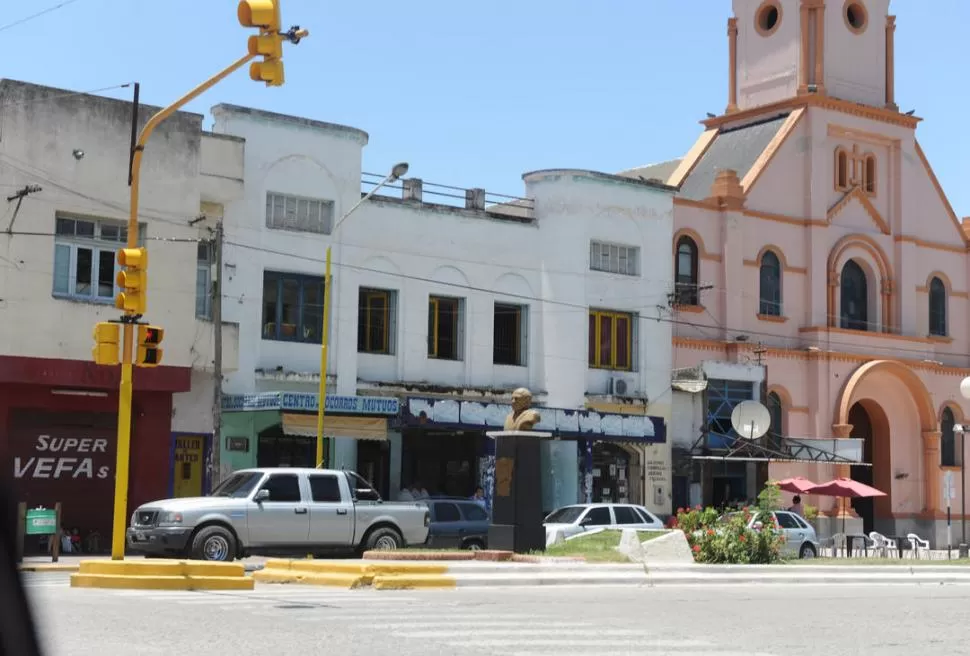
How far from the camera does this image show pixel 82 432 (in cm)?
3062

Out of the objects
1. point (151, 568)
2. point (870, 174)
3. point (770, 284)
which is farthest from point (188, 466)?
point (870, 174)

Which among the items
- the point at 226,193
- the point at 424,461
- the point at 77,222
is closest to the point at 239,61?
the point at 77,222

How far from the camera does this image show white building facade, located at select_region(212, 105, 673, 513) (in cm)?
3431

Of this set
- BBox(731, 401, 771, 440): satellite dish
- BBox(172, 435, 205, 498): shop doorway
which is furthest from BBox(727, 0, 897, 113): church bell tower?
BBox(172, 435, 205, 498): shop doorway

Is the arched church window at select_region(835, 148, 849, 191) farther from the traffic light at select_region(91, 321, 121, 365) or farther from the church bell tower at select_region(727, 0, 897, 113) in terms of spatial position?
the traffic light at select_region(91, 321, 121, 365)

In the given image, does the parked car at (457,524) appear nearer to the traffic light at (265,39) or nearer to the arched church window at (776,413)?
the traffic light at (265,39)

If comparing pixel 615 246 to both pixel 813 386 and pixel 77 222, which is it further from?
pixel 77 222

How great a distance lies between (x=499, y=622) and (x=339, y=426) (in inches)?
773

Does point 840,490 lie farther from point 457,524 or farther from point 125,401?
point 125,401

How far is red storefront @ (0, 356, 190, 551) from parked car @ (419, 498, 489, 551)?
6266 millimetres

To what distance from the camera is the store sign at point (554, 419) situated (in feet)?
114

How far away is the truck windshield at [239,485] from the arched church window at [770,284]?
24972mm

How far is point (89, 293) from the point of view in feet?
99.0

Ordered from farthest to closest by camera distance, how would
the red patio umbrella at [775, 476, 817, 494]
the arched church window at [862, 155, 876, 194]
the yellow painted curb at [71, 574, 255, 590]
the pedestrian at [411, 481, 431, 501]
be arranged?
the arched church window at [862, 155, 876, 194], the red patio umbrella at [775, 476, 817, 494], the pedestrian at [411, 481, 431, 501], the yellow painted curb at [71, 574, 255, 590]
